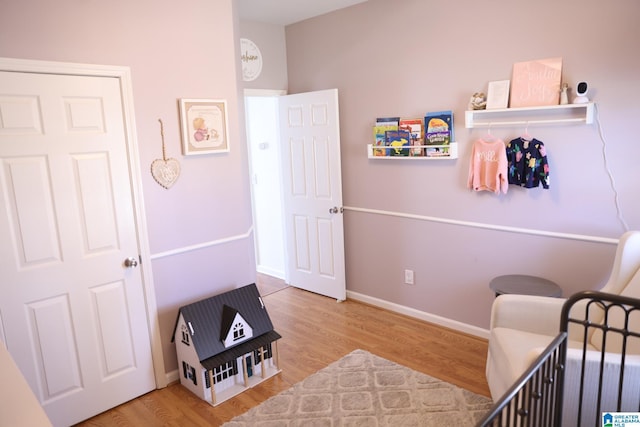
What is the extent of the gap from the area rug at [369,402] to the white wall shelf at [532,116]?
1770 mm

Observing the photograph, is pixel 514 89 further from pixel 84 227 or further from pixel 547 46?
pixel 84 227

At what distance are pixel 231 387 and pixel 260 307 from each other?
1.78ft

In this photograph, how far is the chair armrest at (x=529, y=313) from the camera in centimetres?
240

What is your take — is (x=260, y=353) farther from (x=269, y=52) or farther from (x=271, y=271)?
(x=269, y=52)

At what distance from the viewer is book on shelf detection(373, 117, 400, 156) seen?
3.67 m

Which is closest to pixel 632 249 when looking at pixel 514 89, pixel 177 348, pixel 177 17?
pixel 514 89

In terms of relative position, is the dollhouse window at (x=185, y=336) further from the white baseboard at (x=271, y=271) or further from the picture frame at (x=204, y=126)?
the white baseboard at (x=271, y=271)

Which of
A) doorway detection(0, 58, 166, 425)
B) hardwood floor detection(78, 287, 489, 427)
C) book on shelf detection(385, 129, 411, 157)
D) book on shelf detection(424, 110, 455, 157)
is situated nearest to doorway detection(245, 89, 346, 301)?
hardwood floor detection(78, 287, 489, 427)

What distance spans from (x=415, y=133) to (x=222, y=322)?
2.04 m

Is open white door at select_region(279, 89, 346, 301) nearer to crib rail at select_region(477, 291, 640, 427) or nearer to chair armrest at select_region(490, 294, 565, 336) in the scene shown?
chair armrest at select_region(490, 294, 565, 336)

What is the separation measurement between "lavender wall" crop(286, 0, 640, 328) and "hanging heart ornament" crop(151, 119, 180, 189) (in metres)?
1.76

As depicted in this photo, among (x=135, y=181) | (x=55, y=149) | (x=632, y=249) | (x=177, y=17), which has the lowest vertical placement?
(x=632, y=249)

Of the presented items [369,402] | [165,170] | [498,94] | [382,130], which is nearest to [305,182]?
[382,130]

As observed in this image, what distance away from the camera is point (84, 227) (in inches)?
100
